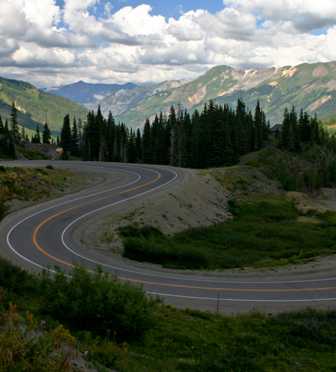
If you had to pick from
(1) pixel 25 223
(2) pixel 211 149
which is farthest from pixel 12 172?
(2) pixel 211 149

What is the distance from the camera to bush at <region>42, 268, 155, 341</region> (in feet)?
45.9

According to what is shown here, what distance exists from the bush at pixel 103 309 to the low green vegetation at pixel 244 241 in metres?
19.8

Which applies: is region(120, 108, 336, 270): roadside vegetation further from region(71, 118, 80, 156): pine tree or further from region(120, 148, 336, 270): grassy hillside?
region(71, 118, 80, 156): pine tree

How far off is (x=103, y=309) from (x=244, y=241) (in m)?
35.9

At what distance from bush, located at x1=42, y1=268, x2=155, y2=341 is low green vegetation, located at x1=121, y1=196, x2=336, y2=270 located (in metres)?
19.8

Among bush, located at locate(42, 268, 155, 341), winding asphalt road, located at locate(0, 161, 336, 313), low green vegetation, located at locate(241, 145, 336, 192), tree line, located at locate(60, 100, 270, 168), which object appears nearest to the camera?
bush, located at locate(42, 268, 155, 341)

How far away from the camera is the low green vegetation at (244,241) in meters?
35.7

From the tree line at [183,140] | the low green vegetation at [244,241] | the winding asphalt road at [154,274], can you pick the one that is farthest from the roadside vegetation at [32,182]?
the tree line at [183,140]

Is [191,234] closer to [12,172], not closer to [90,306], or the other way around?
[12,172]

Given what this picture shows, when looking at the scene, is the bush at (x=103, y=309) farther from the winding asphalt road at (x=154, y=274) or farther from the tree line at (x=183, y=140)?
the tree line at (x=183, y=140)

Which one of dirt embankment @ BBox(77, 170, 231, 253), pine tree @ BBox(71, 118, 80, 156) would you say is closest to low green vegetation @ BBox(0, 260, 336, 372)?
dirt embankment @ BBox(77, 170, 231, 253)

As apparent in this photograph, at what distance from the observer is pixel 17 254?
31688mm

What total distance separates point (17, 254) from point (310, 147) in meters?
108

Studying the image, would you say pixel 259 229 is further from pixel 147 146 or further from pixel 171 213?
pixel 147 146
